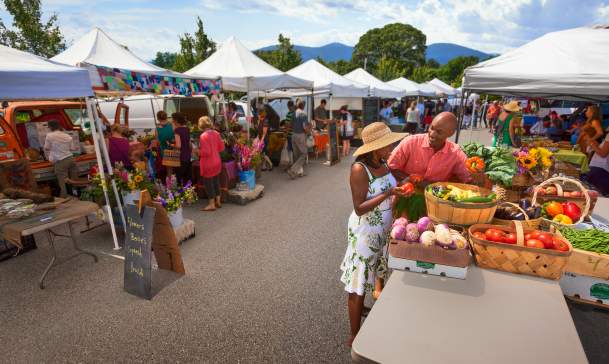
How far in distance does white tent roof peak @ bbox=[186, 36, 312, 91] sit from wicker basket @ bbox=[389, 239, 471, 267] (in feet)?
25.0

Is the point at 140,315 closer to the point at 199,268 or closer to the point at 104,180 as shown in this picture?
the point at 199,268

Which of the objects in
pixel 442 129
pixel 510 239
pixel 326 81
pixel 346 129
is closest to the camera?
pixel 510 239

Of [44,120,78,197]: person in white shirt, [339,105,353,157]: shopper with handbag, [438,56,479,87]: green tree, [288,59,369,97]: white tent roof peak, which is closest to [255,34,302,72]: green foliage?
[288,59,369,97]: white tent roof peak

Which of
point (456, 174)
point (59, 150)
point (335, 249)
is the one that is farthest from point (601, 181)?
point (59, 150)

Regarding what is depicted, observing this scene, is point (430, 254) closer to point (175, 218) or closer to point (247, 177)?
point (175, 218)

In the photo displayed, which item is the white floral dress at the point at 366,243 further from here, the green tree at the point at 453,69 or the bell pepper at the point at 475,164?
the green tree at the point at 453,69

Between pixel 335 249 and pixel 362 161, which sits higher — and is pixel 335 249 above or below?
below

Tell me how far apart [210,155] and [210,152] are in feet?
0.19

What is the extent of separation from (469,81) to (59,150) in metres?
7.58

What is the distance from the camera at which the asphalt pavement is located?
2791mm

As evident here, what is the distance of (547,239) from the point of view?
6.38ft

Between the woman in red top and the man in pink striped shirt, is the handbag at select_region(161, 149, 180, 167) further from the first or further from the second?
the man in pink striped shirt

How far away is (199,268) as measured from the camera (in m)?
4.13

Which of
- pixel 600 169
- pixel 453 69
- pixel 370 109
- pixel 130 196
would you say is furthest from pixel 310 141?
pixel 453 69
